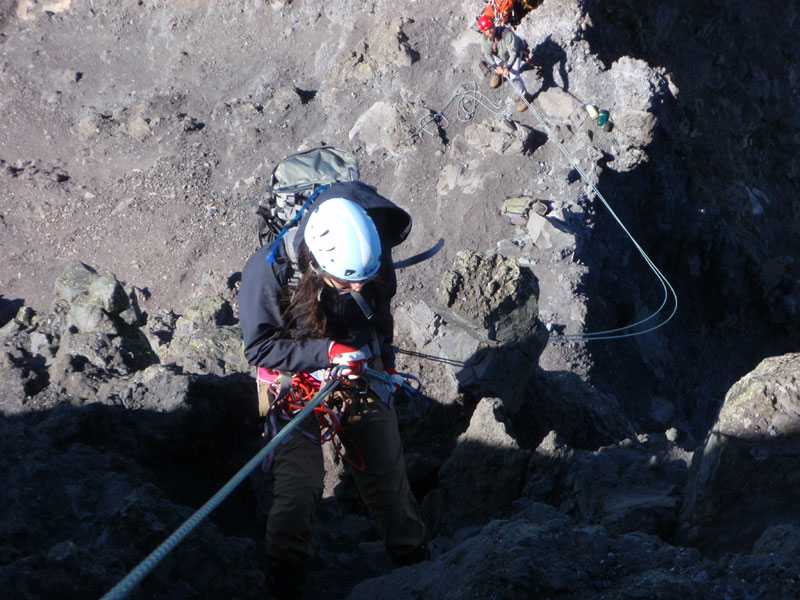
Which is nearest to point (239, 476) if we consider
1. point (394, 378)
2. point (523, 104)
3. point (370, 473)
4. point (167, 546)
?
point (167, 546)

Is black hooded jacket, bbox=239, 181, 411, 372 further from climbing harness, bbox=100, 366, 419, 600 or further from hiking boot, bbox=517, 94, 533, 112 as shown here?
hiking boot, bbox=517, 94, 533, 112

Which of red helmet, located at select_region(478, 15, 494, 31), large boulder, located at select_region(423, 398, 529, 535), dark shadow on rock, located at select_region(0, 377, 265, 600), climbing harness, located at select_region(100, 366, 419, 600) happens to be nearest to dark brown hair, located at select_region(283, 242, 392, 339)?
climbing harness, located at select_region(100, 366, 419, 600)

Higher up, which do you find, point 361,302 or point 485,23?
point 485,23

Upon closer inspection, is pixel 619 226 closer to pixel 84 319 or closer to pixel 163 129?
pixel 84 319

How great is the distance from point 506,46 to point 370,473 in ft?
28.6

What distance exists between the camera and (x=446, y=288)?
6.22 m

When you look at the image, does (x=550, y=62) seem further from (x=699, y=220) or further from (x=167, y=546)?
(x=167, y=546)

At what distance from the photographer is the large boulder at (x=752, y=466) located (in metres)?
3.41

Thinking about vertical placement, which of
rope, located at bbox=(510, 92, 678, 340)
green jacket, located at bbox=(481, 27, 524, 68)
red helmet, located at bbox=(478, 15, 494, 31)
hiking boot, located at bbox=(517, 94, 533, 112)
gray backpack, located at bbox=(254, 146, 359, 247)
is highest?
red helmet, located at bbox=(478, 15, 494, 31)

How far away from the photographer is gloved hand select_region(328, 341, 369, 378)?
12.7 ft

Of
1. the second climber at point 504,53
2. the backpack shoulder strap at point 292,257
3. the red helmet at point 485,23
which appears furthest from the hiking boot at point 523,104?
the backpack shoulder strap at point 292,257

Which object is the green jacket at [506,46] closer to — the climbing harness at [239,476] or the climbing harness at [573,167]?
the climbing harness at [573,167]

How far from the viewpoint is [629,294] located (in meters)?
10.2

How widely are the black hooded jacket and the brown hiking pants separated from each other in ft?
1.21
